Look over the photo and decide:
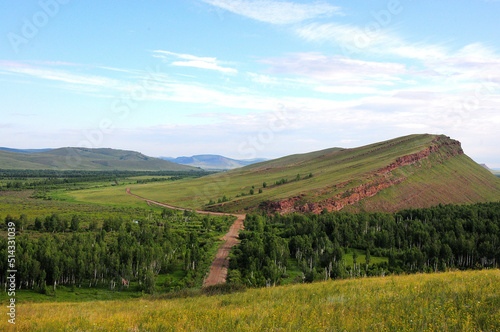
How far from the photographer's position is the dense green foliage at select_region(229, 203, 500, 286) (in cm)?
6256

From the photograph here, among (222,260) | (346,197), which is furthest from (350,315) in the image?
(346,197)

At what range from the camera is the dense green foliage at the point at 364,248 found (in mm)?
62562

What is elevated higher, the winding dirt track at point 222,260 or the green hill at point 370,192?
the green hill at point 370,192

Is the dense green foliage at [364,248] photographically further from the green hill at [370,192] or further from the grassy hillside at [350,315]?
the grassy hillside at [350,315]

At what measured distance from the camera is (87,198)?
19700 cm

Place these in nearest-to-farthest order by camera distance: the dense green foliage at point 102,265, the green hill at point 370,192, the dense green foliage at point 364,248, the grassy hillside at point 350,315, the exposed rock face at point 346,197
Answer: the grassy hillside at point 350,315, the dense green foliage at point 102,265, the dense green foliage at point 364,248, the exposed rock face at point 346,197, the green hill at point 370,192

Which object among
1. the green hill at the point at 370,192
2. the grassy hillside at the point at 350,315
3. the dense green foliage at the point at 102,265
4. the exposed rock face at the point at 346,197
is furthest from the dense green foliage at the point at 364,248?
the grassy hillside at the point at 350,315

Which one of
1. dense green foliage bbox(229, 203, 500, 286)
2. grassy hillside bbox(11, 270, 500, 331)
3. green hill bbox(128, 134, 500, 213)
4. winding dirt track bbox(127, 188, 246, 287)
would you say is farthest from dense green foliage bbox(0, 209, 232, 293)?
green hill bbox(128, 134, 500, 213)

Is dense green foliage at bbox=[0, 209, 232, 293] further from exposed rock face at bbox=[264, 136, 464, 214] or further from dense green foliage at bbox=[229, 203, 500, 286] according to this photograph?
exposed rock face at bbox=[264, 136, 464, 214]

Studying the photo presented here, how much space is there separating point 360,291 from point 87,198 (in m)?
210

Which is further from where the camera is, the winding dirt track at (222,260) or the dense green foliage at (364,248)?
the dense green foliage at (364,248)

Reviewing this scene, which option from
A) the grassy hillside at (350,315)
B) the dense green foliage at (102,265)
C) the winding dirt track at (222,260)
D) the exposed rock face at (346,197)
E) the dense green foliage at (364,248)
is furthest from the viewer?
the exposed rock face at (346,197)

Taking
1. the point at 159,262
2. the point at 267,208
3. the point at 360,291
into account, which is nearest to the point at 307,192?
the point at 267,208

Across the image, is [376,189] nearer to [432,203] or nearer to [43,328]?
[432,203]
